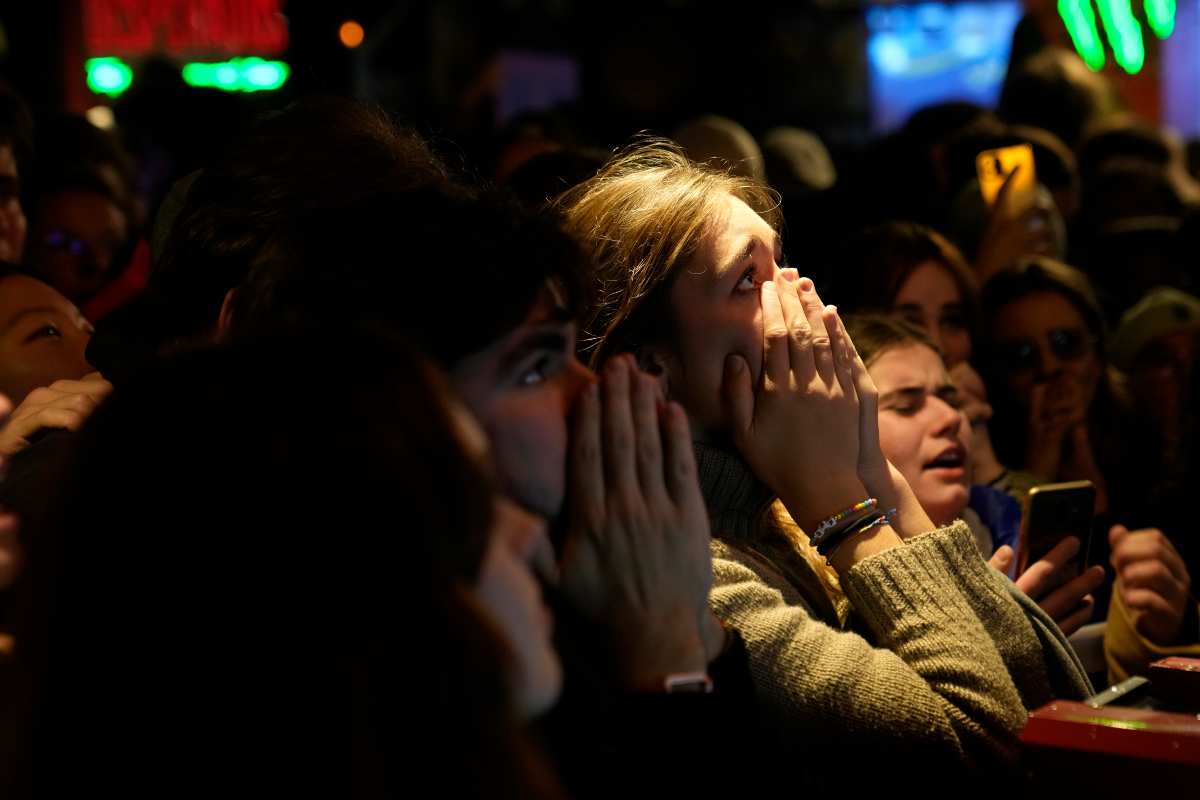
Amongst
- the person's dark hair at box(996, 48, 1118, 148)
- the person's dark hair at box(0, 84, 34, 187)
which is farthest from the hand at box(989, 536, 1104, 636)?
the person's dark hair at box(996, 48, 1118, 148)

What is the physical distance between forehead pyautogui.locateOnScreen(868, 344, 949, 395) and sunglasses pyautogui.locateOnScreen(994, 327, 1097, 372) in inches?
41.3

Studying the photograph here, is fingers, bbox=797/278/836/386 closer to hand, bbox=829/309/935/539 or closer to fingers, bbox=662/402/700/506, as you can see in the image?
hand, bbox=829/309/935/539

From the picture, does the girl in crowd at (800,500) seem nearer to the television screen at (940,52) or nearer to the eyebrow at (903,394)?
the eyebrow at (903,394)

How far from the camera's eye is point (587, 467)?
1535mm

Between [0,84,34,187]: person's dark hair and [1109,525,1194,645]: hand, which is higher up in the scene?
[0,84,34,187]: person's dark hair

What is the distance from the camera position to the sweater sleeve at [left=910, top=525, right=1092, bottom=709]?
206 cm

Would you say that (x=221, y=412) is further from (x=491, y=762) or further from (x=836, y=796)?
(x=836, y=796)

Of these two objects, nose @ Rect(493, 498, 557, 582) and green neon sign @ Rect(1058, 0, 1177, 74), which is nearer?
nose @ Rect(493, 498, 557, 582)

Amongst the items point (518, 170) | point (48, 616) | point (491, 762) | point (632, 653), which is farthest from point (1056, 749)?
point (518, 170)

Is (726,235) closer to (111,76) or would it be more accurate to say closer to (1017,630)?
(1017,630)

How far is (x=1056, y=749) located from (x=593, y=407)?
67cm

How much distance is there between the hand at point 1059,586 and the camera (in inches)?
100

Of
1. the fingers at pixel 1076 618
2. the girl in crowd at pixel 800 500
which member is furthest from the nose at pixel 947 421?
the girl in crowd at pixel 800 500

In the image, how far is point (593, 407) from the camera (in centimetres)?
155
